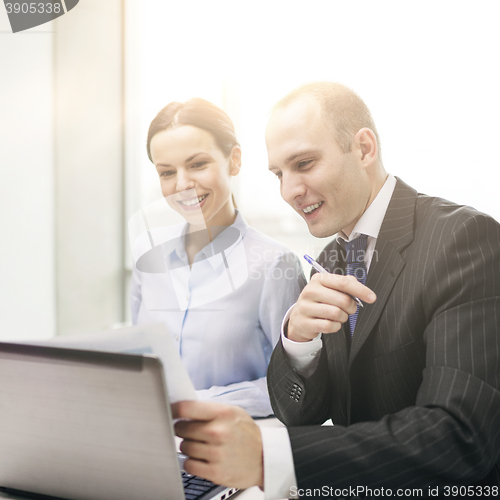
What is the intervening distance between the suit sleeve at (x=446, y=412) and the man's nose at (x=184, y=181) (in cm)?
82

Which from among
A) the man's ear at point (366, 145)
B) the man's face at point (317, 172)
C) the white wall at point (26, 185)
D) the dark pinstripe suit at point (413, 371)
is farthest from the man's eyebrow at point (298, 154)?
the white wall at point (26, 185)

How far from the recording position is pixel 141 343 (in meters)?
0.58

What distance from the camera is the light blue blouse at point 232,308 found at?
4.54 feet

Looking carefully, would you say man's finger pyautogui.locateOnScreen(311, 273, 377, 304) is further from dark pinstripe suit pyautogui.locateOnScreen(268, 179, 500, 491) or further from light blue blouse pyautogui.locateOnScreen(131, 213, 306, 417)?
light blue blouse pyautogui.locateOnScreen(131, 213, 306, 417)

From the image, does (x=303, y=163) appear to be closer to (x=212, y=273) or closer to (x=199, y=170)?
(x=199, y=170)

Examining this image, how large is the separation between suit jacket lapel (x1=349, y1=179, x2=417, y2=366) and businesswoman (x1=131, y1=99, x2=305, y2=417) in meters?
0.30

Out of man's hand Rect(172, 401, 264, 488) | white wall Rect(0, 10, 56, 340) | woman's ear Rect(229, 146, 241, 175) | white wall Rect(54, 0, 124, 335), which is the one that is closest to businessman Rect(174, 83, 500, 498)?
man's hand Rect(172, 401, 264, 488)

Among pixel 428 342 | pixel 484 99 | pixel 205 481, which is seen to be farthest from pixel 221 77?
pixel 205 481

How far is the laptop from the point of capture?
0.54 metres

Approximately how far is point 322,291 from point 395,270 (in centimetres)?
22

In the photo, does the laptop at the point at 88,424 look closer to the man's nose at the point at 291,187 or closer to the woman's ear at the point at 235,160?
the man's nose at the point at 291,187

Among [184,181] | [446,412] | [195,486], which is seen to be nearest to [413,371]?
[446,412]

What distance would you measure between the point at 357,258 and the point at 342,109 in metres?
0.42

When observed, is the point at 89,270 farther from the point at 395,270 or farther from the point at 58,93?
the point at 395,270
